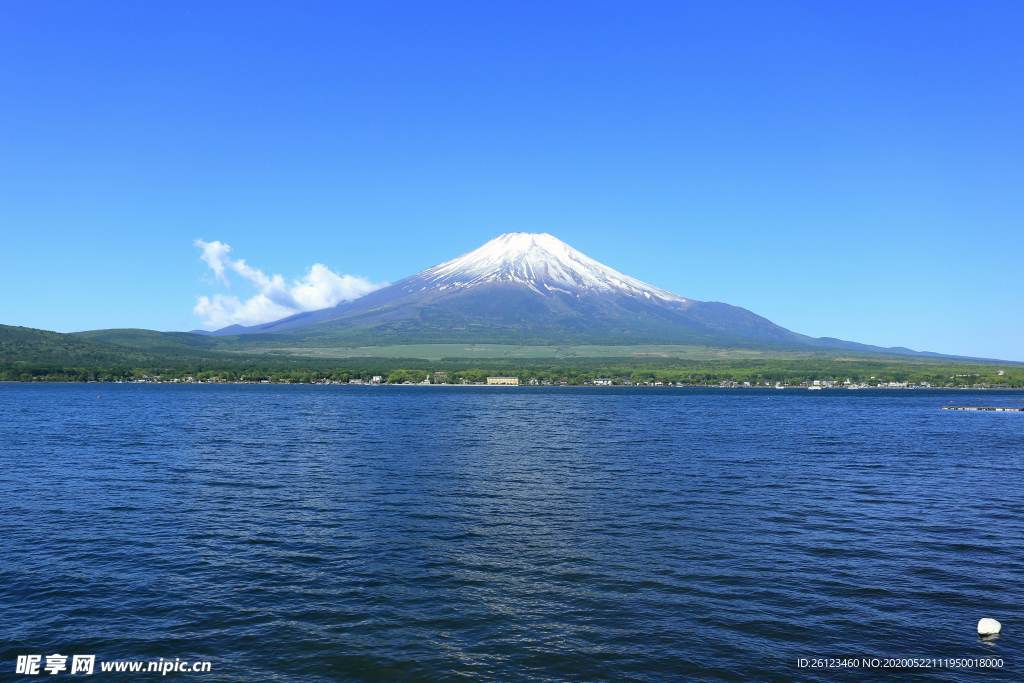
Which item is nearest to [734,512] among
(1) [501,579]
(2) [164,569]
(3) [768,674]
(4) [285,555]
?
(1) [501,579]

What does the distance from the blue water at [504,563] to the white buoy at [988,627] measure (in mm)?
384

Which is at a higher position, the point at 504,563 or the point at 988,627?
the point at 988,627

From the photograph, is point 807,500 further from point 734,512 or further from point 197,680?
point 197,680

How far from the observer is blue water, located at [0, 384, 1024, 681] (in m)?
16.8

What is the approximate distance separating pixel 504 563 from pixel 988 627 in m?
13.2

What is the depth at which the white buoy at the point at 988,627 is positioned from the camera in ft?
58.1

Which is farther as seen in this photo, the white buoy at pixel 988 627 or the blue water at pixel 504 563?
the white buoy at pixel 988 627

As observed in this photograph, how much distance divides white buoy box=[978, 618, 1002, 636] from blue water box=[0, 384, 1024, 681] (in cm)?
38

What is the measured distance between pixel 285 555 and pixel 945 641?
1927 centimetres

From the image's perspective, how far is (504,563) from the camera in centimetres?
2356

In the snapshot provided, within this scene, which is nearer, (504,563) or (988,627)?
(988,627)

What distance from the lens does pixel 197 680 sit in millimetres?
15164

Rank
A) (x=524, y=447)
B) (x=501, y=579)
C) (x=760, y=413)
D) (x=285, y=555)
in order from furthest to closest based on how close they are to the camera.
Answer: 1. (x=760, y=413)
2. (x=524, y=447)
3. (x=285, y=555)
4. (x=501, y=579)

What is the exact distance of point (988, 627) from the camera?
1773cm
